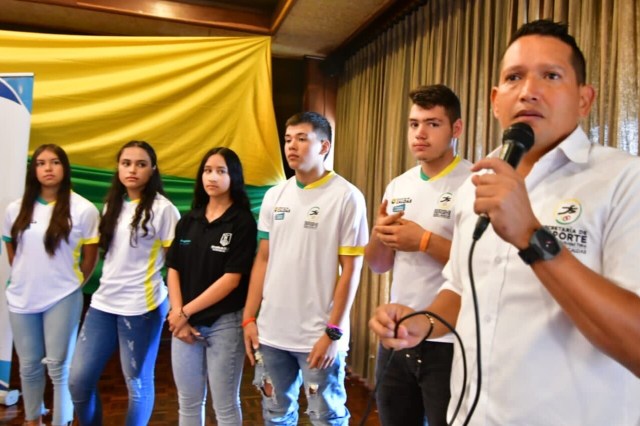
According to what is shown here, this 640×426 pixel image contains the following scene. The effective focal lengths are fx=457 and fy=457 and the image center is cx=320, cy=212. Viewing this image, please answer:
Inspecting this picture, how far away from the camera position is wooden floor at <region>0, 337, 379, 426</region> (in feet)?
8.00

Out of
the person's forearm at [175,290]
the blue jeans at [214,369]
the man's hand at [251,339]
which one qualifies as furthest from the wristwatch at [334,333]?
the person's forearm at [175,290]

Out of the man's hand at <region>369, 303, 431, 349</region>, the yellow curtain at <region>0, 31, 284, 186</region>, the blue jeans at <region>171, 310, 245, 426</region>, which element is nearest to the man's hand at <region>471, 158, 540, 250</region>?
the man's hand at <region>369, 303, 431, 349</region>

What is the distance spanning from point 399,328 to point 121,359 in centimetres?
157

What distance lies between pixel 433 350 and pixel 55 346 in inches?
70.7

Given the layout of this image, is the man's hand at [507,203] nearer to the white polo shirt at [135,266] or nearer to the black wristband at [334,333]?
the black wristband at [334,333]

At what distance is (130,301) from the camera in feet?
6.47

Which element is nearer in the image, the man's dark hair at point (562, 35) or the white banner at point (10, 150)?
the man's dark hair at point (562, 35)

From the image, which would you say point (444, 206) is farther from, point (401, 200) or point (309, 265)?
point (309, 265)

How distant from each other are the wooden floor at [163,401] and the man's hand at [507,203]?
6.97 ft

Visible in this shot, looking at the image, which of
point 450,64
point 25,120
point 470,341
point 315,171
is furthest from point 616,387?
point 25,120

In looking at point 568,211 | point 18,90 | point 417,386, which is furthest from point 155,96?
point 568,211

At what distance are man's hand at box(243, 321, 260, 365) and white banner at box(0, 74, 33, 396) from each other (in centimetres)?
169

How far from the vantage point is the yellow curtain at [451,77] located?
1458 mm

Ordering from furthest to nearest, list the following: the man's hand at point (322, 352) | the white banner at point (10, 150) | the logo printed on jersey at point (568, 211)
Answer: the white banner at point (10, 150) < the man's hand at point (322, 352) < the logo printed on jersey at point (568, 211)
